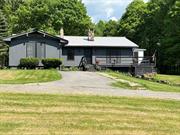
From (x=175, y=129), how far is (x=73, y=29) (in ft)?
218

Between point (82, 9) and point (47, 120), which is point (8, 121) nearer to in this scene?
point (47, 120)

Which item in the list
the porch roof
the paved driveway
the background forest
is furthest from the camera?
the background forest

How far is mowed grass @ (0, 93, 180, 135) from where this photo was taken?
12016 mm

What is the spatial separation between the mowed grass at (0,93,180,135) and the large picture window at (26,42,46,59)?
100 feet

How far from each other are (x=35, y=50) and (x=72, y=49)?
4.89 metres

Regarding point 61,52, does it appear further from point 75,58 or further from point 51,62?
point 51,62

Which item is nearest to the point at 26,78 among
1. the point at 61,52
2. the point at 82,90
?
the point at 82,90

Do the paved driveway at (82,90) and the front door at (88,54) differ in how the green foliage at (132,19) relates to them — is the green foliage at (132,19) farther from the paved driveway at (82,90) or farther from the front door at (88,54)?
the paved driveway at (82,90)

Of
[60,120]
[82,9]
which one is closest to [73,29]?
[82,9]

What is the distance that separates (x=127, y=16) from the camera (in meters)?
84.2

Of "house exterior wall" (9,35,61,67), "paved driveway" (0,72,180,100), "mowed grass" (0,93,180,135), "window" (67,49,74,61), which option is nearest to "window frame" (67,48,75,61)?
"window" (67,49,74,61)

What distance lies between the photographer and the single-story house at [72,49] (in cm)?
4722

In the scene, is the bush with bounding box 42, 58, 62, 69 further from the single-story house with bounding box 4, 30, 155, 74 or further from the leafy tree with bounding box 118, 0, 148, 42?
the leafy tree with bounding box 118, 0, 148, 42

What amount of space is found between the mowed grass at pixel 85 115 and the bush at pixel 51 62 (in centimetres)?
2826
